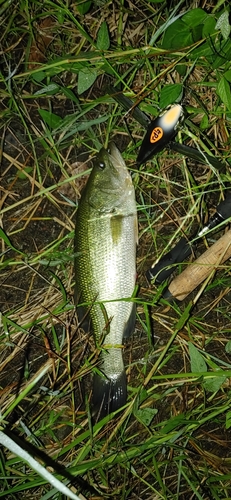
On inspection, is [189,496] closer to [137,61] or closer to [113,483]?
[113,483]

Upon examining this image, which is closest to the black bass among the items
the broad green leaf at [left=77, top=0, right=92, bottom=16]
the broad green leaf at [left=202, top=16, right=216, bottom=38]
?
the broad green leaf at [left=202, top=16, right=216, bottom=38]

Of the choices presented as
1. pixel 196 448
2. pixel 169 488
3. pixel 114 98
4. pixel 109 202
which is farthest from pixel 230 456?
pixel 114 98

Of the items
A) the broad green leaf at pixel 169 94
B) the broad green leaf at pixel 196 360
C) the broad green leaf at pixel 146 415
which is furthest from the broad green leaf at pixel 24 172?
the broad green leaf at pixel 146 415

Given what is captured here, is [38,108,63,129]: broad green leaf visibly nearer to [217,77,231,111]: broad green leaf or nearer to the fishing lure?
the fishing lure

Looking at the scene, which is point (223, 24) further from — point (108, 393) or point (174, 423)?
point (174, 423)

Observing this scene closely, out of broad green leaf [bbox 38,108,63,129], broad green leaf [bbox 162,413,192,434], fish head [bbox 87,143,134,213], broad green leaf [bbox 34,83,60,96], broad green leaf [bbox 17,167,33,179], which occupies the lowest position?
broad green leaf [bbox 162,413,192,434]

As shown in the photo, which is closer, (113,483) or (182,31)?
Answer: (182,31)
